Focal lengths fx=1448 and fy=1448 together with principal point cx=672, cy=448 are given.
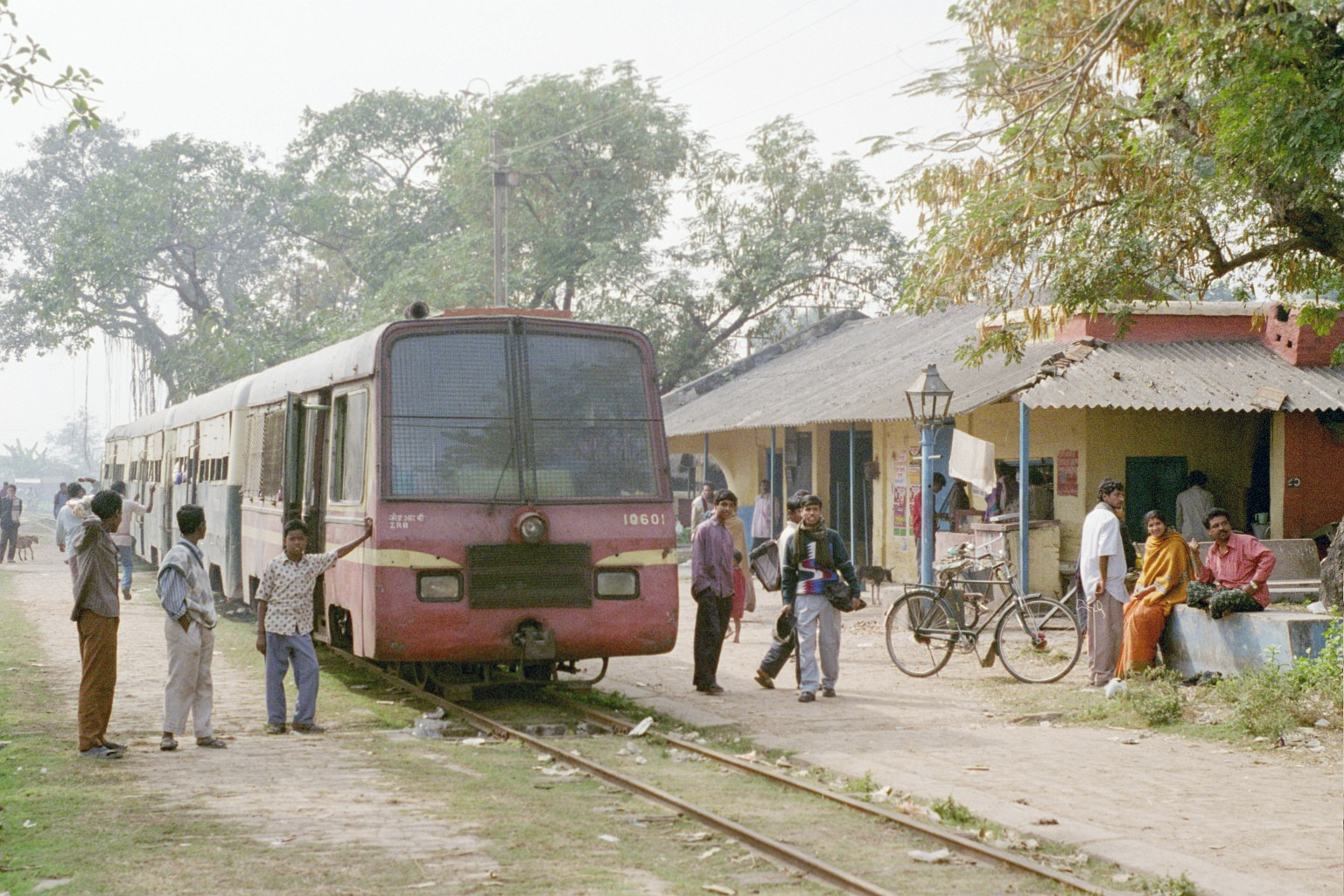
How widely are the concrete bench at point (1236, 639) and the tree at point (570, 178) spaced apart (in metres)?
27.9

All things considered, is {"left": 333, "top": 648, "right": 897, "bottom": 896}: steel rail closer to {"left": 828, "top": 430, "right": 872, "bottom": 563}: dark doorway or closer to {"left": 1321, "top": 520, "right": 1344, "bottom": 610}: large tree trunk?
{"left": 1321, "top": 520, "right": 1344, "bottom": 610}: large tree trunk

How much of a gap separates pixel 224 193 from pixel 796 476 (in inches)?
1376

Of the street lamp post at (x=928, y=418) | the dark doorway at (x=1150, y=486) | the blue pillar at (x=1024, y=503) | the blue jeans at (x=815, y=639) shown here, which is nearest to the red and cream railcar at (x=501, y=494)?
the blue jeans at (x=815, y=639)

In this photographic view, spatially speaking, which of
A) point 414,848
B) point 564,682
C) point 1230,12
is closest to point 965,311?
point 1230,12

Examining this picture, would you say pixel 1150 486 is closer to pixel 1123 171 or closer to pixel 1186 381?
pixel 1186 381

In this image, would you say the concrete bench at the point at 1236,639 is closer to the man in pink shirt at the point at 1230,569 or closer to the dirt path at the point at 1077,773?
the man in pink shirt at the point at 1230,569

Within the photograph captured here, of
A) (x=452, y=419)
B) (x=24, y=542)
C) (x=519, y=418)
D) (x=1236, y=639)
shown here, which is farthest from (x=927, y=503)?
(x=24, y=542)

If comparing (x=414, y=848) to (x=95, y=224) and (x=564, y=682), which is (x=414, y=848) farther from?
(x=95, y=224)

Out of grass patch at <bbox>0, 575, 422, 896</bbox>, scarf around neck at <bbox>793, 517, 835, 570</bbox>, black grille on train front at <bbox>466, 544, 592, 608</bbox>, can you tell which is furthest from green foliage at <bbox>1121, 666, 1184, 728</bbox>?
grass patch at <bbox>0, 575, 422, 896</bbox>

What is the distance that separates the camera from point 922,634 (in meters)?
13.2

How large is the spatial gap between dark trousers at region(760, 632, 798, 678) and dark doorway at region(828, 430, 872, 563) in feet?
41.0

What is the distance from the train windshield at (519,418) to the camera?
1037cm

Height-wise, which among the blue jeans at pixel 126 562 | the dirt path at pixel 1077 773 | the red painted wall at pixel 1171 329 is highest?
the red painted wall at pixel 1171 329

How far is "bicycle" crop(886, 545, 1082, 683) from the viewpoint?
500 inches
